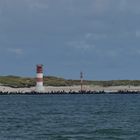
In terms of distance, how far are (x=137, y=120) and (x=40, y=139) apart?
24.7 m

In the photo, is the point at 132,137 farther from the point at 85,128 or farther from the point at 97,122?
the point at 97,122

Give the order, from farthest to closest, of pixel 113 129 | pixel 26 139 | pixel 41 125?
1. pixel 41 125
2. pixel 113 129
3. pixel 26 139

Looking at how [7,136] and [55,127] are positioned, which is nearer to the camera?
[7,136]

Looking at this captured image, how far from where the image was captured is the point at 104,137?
63.2m

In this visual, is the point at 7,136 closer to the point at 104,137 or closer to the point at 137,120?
the point at 104,137

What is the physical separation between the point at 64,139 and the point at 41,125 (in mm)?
15329

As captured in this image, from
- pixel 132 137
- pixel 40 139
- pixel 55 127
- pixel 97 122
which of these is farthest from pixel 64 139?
pixel 97 122

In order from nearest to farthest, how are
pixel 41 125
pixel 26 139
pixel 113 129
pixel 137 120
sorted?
pixel 26 139 → pixel 113 129 → pixel 41 125 → pixel 137 120

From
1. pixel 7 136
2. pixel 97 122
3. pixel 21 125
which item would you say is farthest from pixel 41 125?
pixel 7 136

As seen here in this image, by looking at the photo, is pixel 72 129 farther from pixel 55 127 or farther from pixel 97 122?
pixel 97 122

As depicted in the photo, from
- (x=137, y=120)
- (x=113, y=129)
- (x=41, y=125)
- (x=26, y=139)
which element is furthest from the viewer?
(x=137, y=120)

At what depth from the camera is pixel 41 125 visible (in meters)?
76.7

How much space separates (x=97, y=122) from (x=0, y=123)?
449 inches

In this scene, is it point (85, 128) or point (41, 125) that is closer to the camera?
point (85, 128)
